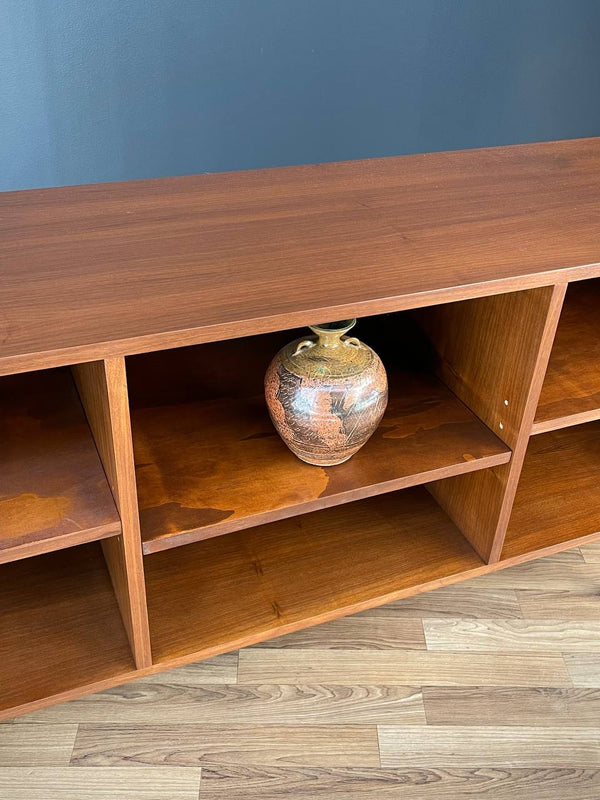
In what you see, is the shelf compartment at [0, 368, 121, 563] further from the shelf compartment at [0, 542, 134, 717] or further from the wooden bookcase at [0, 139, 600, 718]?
the shelf compartment at [0, 542, 134, 717]

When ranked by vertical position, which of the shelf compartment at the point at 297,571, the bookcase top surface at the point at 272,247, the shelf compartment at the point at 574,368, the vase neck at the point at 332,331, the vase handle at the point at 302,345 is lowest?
the shelf compartment at the point at 297,571

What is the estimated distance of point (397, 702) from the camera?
1221 millimetres

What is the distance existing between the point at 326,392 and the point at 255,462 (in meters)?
0.15

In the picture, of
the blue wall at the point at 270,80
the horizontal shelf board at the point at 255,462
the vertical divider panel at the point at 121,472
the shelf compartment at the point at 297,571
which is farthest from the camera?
the blue wall at the point at 270,80

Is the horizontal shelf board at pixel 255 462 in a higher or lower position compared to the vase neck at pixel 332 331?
lower

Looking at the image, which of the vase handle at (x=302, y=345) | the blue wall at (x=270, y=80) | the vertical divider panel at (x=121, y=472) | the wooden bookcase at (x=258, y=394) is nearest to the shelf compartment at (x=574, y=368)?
the wooden bookcase at (x=258, y=394)

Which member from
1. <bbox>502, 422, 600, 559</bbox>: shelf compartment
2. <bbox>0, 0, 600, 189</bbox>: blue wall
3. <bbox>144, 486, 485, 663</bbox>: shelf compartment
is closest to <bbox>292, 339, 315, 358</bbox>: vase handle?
<bbox>144, 486, 485, 663</bbox>: shelf compartment

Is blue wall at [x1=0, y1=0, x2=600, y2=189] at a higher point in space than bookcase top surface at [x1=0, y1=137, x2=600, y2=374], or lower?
lower

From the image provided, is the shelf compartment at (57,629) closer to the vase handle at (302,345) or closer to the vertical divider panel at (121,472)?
the vertical divider panel at (121,472)

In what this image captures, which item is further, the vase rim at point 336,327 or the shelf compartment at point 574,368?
the shelf compartment at point 574,368

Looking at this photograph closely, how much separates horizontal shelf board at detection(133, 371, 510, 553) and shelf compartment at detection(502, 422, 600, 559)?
254 millimetres

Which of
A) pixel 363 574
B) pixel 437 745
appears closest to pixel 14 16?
pixel 363 574

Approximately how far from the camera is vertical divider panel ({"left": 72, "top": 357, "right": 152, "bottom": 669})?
90 centimetres

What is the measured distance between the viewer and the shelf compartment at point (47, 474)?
96 centimetres
